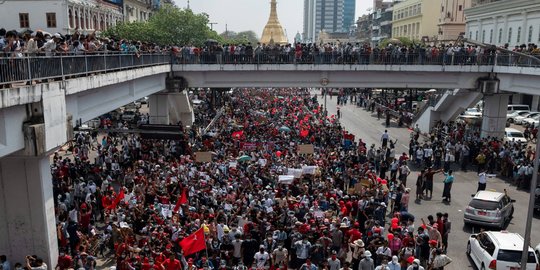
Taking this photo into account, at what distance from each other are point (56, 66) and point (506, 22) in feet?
147

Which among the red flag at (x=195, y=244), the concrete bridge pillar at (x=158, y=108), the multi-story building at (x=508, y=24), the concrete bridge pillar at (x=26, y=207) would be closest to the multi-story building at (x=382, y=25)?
the multi-story building at (x=508, y=24)

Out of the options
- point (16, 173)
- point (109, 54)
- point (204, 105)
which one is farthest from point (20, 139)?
point (204, 105)

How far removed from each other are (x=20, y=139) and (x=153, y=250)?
418 centimetres

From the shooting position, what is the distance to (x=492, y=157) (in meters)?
25.5

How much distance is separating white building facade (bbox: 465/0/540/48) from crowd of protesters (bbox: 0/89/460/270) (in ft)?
83.6

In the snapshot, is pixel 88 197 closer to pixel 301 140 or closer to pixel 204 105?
pixel 301 140

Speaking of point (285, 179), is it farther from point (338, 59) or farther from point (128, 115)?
point (128, 115)

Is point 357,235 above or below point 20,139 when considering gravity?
below

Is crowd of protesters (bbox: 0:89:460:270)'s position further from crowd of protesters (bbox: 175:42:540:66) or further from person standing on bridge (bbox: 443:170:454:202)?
crowd of protesters (bbox: 175:42:540:66)

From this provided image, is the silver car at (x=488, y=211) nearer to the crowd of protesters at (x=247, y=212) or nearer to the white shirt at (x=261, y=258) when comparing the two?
the crowd of protesters at (x=247, y=212)

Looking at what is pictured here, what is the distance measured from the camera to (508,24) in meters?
46.9

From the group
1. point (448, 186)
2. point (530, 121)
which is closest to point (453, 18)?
point (530, 121)

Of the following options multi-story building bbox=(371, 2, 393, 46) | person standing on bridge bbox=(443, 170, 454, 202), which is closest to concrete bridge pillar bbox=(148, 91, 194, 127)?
person standing on bridge bbox=(443, 170, 454, 202)

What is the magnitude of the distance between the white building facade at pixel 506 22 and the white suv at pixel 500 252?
33.4m
